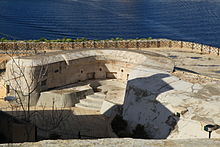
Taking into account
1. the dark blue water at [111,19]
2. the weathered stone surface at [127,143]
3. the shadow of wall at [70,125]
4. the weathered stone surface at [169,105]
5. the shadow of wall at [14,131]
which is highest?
the dark blue water at [111,19]

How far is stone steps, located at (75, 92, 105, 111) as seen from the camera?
20.9m

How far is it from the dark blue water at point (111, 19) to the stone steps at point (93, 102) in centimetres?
3336

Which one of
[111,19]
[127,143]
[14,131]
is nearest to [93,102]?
[14,131]

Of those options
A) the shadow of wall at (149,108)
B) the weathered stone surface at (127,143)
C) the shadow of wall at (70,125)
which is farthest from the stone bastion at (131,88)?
the weathered stone surface at (127,143)

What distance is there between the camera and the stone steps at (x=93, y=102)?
823 inches

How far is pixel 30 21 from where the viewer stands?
64438 millimetres

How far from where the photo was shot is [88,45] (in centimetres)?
3488

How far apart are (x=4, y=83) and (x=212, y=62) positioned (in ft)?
54.8

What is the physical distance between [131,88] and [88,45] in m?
17.4

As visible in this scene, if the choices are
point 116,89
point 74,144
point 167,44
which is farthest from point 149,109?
point 167,44

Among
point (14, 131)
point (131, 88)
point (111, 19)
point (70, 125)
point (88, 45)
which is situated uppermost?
point (111, 19)

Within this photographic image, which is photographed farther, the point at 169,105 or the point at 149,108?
the point at 149,108

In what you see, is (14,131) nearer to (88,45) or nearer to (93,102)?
(93,102)

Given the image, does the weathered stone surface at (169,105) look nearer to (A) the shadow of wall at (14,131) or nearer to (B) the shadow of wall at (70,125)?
(B) the shadow of wall at (70,125)
